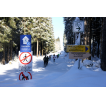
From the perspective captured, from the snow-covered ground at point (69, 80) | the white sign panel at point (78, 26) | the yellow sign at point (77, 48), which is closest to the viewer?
the snow-covered ground at point (69, 80)

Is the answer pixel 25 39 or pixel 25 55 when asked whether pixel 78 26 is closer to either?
pixel 25 39

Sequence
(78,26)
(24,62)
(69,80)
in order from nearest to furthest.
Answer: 1. (69,80)
2. (78,26)
3. (24,62)

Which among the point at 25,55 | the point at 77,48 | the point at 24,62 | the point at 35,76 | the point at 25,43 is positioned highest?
the point at 25,43

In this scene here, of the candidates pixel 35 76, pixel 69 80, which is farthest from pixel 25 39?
pixel 35 76

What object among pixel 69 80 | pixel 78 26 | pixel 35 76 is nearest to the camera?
pixel 69 80

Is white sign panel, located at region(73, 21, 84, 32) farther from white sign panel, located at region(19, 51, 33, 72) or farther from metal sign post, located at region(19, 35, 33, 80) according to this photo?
white sign panel, located at region(19, 51, 33, 72)

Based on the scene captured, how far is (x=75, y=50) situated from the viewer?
5.25 metres

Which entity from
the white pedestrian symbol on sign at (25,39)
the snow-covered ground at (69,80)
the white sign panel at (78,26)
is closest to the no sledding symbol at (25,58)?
the white pedestrian symbol on sign at (25,39)

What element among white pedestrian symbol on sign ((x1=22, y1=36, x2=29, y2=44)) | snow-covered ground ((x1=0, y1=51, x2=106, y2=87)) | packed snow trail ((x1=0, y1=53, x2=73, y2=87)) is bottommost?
packed snow trail ((x1=0, y1=53, x2=73, y2=87))

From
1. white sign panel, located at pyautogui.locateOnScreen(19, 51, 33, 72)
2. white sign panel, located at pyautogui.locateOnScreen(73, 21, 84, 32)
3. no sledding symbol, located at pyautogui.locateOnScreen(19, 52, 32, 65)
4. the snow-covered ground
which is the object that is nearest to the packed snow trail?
the snow-covered ground

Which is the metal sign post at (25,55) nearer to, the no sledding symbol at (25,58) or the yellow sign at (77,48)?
the no sledding symbol at (25,58)
